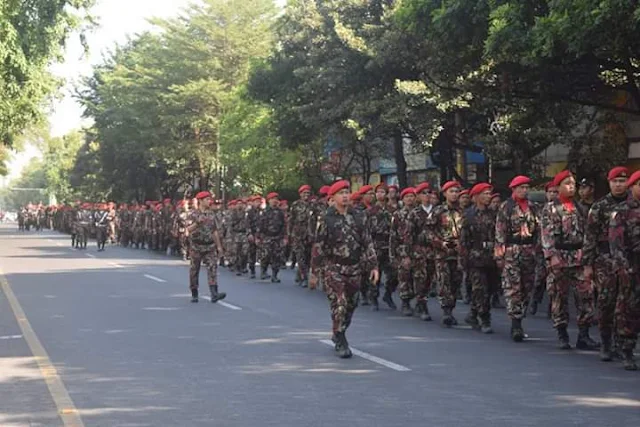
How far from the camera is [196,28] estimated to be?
167 ft

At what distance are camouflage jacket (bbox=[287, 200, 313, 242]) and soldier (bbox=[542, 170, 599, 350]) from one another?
32.3 ft

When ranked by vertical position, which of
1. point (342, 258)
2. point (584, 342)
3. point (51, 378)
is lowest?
point (51, 378)

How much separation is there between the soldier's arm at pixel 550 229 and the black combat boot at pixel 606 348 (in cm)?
113

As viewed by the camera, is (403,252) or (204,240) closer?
(403,252)

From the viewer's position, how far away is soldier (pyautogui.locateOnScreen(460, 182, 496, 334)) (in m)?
12.4

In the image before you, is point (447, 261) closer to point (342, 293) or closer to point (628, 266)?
point (342, 293)

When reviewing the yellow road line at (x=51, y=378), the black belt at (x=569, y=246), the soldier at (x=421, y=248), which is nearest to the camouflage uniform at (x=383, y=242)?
the soldier at (x=421, y=248)

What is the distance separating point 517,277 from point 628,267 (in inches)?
78.7

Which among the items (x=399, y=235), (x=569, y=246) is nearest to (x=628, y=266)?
(x=569, y=246)

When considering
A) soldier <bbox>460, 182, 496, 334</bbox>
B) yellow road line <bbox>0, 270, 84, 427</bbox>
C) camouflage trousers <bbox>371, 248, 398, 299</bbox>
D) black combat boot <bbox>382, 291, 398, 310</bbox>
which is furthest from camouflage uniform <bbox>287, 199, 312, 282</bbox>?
soldier <bbox>460, 182, 496, 334</bbox>

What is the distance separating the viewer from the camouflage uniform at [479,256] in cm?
1238

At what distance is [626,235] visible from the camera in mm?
9516

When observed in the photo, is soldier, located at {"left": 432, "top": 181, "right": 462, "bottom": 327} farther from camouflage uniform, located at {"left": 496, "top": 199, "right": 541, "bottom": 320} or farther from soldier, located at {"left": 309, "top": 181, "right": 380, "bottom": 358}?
soldier, located at {"left": 309, "top": 181, "right": 380, "bottom": 358}

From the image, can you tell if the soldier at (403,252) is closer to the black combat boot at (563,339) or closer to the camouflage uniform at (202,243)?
the camouflage uniform at (202,243)
